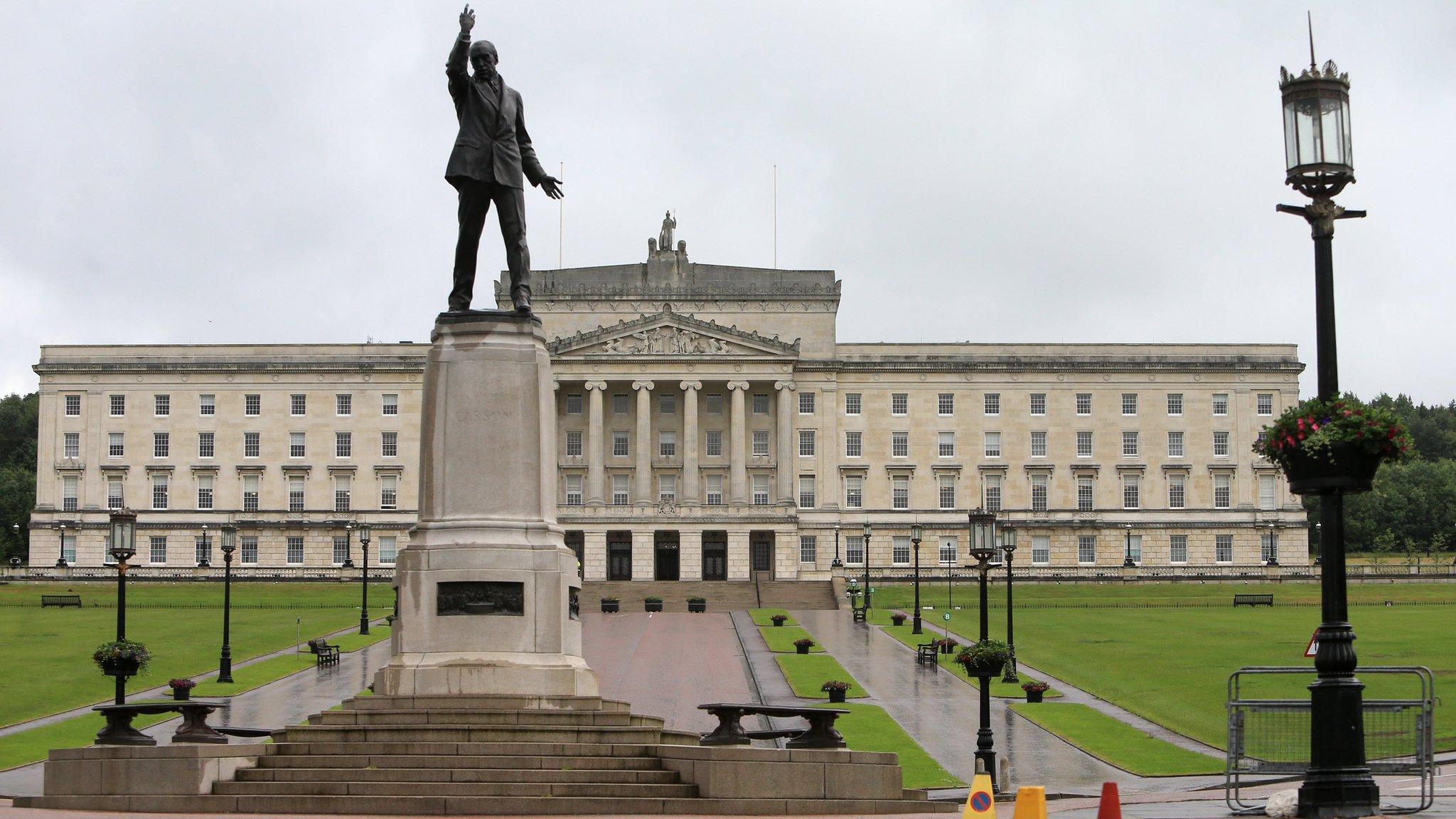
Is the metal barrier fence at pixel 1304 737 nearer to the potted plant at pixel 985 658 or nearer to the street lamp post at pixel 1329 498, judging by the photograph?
the street lamp post at pixel 1329 498

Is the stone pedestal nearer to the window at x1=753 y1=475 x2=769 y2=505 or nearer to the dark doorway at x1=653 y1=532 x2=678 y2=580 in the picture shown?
the dark doorway at x1=653 y1=532 x2=678 y2=580

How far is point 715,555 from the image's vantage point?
114 metres

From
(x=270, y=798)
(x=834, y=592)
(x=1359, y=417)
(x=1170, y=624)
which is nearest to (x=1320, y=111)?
(x=1359, y=417)

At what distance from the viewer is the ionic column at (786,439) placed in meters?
117

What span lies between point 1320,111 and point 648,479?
100 meters

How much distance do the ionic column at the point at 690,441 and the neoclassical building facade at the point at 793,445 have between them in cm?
41

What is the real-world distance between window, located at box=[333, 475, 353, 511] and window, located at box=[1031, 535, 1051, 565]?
157 feet

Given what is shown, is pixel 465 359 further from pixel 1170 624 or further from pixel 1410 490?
pixel 1410 490

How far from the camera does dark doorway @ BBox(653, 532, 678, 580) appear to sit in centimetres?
11300

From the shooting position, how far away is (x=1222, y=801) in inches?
818

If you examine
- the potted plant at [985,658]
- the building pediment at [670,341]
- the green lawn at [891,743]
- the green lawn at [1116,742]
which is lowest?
the green lawn at [1116,742]

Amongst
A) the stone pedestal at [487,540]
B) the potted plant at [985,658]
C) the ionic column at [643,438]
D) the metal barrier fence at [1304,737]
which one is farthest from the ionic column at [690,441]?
the metal barrier fence at [1304,737]

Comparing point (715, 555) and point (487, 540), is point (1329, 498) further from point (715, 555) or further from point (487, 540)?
point (715, 555)

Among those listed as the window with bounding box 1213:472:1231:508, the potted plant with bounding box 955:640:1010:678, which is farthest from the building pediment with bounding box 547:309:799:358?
the potted plant with bounding box 955:640:1010:678
